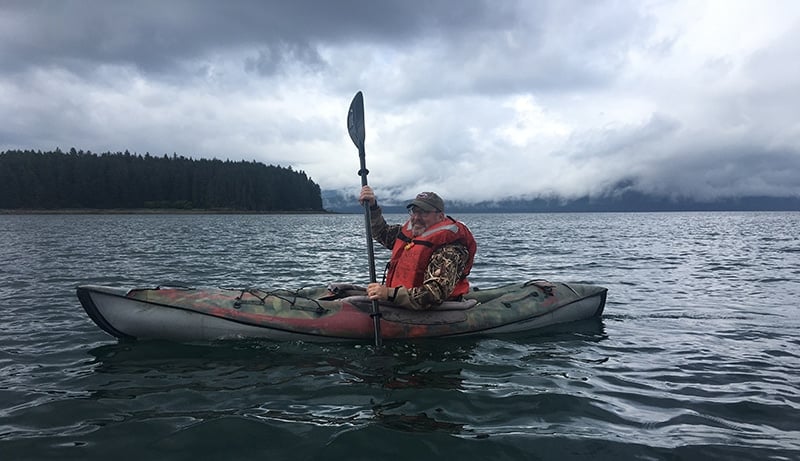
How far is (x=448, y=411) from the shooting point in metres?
5.32

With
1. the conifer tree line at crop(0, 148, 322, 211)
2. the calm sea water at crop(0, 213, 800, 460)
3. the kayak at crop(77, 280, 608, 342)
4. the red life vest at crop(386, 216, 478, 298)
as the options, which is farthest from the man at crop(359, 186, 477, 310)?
the conifer tree line at crop(0, 148, 322, 211)

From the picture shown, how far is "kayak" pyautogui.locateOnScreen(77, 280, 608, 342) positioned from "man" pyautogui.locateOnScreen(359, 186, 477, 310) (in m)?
0.41

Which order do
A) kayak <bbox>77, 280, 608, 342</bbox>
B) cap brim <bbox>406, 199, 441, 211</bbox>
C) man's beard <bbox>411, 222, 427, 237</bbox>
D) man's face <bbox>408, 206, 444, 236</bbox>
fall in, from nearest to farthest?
1. kayak <bbox>77, 280, 608, 342</bbox>
2. cap brim <bbox>406, 199, 441, 211</bbox>
3. man's face <bbox>408, 206, 444, 236</bbox>
4. man's beard <bbox>411, 222, 427, 237</bbox>

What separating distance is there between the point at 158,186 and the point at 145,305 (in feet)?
374

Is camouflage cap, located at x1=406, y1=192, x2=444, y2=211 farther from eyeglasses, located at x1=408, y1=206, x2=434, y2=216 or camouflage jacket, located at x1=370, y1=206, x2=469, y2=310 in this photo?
camouflage jacket, located at x1=370, y1=206, x2=469, y2=310

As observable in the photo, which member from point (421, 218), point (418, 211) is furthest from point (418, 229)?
point (418, 211)

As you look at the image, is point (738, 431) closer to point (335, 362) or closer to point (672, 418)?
point (672, 418)

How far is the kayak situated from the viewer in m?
7.55

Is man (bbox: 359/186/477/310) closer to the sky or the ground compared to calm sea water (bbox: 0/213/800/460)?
closer to the sky

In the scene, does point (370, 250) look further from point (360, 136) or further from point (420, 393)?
point (420, 393)

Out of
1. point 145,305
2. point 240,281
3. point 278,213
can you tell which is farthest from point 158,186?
point 145,305

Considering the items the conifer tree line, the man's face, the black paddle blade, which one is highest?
the conifer tree line

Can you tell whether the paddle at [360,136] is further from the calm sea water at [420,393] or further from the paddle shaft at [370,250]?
the calm sea water at [420,393]

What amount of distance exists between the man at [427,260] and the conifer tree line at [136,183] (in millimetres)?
109107
